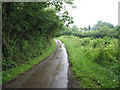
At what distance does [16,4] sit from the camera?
7453 mm

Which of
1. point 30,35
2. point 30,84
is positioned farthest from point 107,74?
point 30,35

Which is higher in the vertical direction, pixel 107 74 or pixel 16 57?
pixel 16 57

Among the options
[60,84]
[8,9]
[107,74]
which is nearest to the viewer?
[60,84]

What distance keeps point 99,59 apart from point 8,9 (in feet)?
33.1

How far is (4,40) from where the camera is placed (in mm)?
7602

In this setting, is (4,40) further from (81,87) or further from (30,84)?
(81,87)

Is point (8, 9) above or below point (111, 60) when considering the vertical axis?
above

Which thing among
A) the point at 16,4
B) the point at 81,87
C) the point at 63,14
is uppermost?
the point at 16,4

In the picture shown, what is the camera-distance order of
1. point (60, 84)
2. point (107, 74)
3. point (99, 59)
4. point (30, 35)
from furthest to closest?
point (30, 35) < point (99, 59) < point (107, 74) < point (60, 84)

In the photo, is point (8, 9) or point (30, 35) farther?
point (30, 35)

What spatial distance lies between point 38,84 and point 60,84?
4.47ft

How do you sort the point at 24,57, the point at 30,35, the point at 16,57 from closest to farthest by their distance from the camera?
the point at 16,57 < the point at 24,57 < the point at 30,35

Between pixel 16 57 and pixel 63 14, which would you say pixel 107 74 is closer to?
pixel 63 14

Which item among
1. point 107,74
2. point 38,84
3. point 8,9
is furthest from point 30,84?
point 8,9
